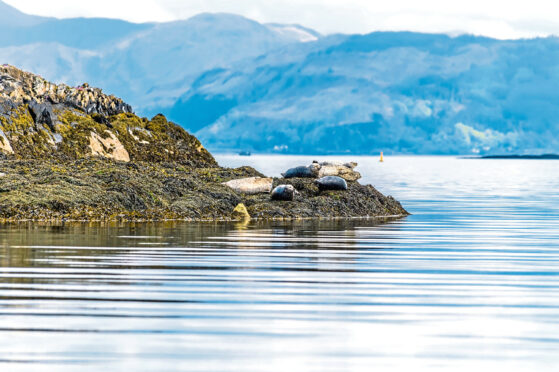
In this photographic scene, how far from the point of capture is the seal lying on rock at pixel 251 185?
29.3 m

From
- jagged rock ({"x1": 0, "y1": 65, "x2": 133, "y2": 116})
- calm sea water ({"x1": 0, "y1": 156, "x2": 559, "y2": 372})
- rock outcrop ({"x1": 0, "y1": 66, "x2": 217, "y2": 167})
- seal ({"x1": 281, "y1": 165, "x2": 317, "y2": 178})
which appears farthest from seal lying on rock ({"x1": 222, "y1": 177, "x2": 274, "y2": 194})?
jagged rock ({"x1": 0, "y1": 65, "x2": 133, "y2": 116})

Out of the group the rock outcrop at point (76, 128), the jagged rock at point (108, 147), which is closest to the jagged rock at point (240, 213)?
the rock outcrop at point (76, 128)

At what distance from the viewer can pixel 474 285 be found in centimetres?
1350

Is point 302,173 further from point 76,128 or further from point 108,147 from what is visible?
point 76,128

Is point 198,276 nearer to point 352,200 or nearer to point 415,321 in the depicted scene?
point 415,321

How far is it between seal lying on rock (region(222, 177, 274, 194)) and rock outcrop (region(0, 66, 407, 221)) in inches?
1.2

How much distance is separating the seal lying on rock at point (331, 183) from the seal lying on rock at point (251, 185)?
1644 mm

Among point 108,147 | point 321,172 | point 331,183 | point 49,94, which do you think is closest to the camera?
Answer: point 331,183

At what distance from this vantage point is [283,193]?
28.7 meters

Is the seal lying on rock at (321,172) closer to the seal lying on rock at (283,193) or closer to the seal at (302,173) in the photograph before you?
the seal at (302,173)

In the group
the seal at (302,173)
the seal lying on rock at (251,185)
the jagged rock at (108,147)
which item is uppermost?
the jagged rock at (108,147)

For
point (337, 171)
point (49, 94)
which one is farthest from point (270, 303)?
point (49, 94)

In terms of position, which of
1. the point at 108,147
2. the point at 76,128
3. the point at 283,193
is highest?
the point at 76,128

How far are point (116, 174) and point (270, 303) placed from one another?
1645 centimetres
